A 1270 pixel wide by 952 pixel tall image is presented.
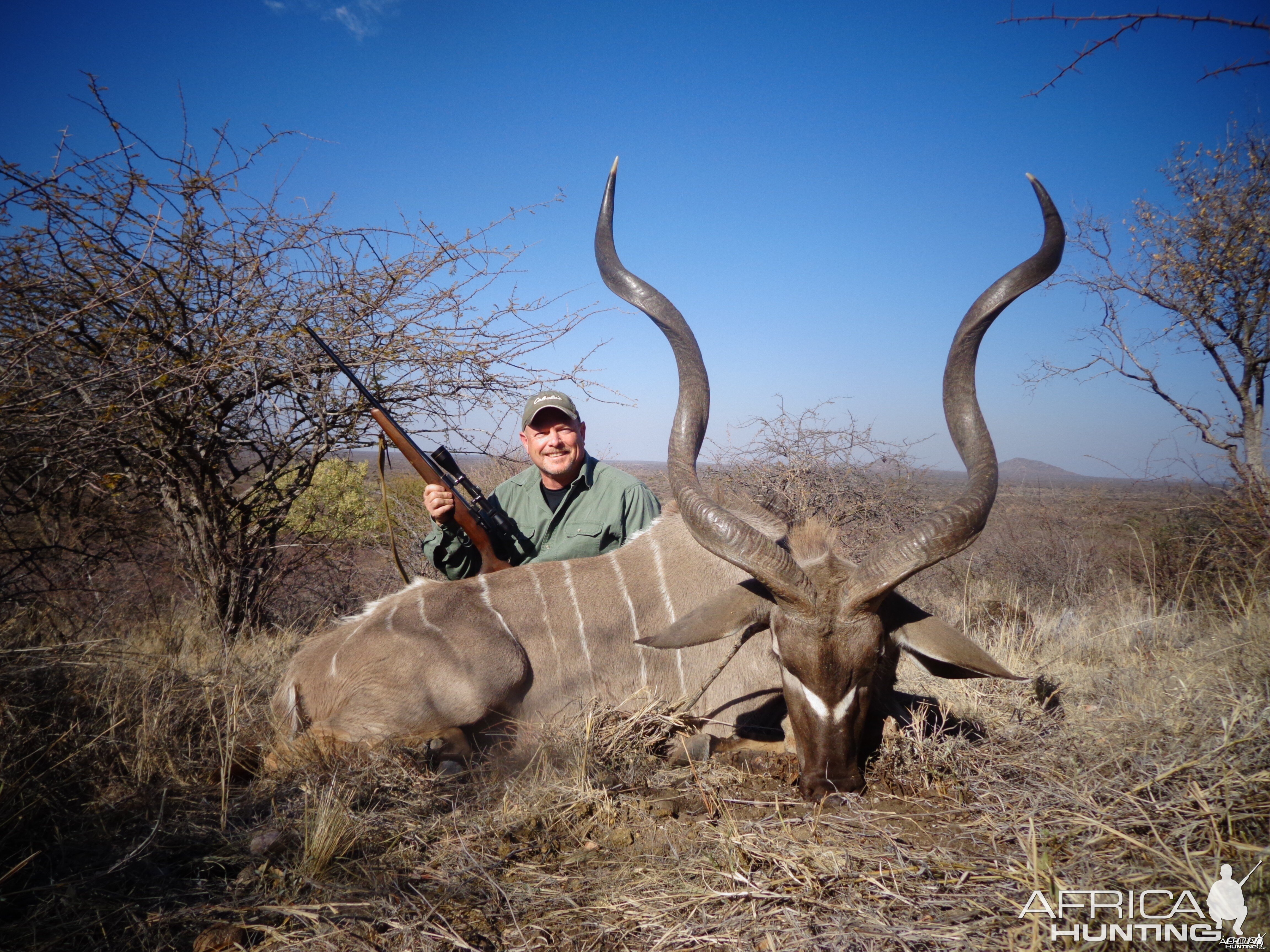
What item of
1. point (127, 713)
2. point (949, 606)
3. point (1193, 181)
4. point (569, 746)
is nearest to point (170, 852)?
point (127, 713)

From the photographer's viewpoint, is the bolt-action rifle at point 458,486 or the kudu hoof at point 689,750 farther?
the bolt-action rifle at point 458,486

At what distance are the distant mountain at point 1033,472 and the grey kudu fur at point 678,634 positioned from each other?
114 ft

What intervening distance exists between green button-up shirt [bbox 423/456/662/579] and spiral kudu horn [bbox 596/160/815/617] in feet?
3.84

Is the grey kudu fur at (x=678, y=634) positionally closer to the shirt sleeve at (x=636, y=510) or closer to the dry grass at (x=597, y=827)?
the dry grass at (x=597, y=827)

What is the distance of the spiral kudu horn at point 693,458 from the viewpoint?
2.72 meters

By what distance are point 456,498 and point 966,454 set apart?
2766mm

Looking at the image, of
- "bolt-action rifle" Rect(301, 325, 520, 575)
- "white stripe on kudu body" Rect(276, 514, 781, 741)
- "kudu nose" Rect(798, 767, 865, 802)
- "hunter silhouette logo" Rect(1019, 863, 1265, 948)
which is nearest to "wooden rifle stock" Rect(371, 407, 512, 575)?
"bolt-action rifle" Rect(301, 325, 520, 575)

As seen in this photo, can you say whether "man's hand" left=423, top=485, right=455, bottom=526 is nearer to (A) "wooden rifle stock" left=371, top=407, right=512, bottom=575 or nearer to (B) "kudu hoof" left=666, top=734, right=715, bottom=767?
(A) "wooden rifle stock" left=371, top=407, right=512, bottom=575

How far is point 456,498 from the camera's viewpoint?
4113mm

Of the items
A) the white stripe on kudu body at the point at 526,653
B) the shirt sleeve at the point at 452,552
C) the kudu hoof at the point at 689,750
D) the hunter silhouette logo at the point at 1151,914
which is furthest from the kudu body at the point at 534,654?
the hunter silhouette logo at the point at 1151,914

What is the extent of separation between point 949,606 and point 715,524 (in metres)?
3.66

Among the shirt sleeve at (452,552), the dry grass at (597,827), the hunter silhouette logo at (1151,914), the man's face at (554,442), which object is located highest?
the man's face at (554,442)

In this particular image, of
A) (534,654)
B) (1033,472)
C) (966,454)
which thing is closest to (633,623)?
(534,654)

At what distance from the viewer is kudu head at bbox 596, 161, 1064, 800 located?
8.66ft
